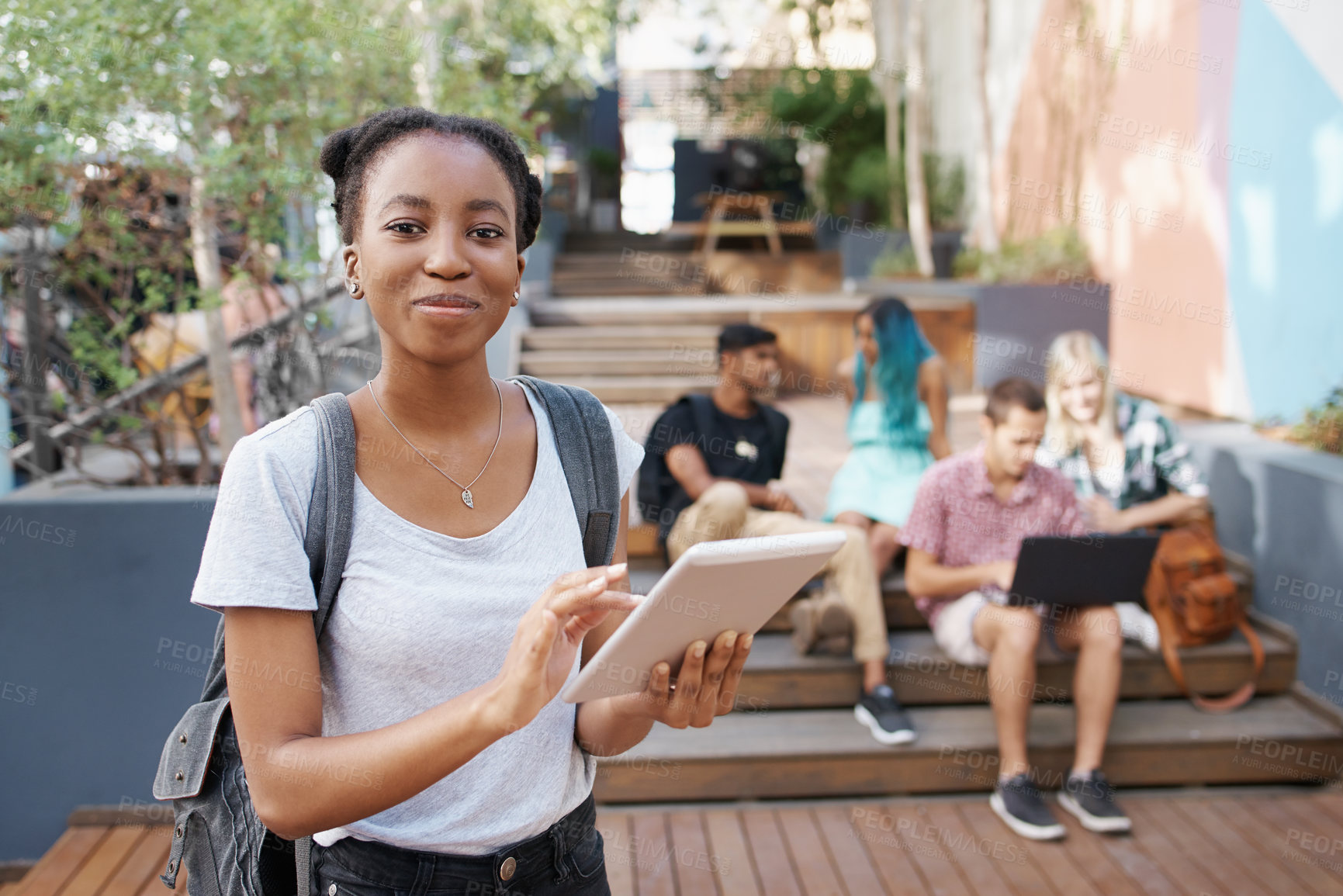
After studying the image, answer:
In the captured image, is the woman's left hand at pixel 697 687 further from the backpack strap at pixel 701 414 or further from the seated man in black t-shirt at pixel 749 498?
the backpack strap at pixel 701 414

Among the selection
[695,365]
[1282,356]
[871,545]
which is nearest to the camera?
[871,545]

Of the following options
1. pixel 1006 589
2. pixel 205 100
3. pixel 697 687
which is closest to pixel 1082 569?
pixel 1006 589

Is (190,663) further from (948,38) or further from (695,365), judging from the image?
(948,38)

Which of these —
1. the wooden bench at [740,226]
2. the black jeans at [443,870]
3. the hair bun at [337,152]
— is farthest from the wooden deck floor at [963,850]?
the wooden bench at [740,226]

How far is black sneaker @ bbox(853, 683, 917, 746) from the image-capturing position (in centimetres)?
327

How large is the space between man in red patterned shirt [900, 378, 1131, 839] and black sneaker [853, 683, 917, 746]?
27 centimetres

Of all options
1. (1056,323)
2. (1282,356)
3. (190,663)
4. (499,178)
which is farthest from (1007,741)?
(1056,323)

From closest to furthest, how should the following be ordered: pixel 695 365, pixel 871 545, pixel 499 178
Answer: pixel 499 178
pixel 871 545
pixel 695 365

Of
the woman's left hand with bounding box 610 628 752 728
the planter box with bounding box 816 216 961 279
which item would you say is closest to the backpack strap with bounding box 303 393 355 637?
the woman's left hand with bounding box 610 628 752 728

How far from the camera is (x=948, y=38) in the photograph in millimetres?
11156

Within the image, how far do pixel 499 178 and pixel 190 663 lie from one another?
231cm

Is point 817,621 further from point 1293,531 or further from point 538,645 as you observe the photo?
point 538,645

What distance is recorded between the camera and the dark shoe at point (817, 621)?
11.2 ft

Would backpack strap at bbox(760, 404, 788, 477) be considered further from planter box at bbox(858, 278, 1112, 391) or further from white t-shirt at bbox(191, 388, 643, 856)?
planter box at bbox(858, 278, 1112, 391)
